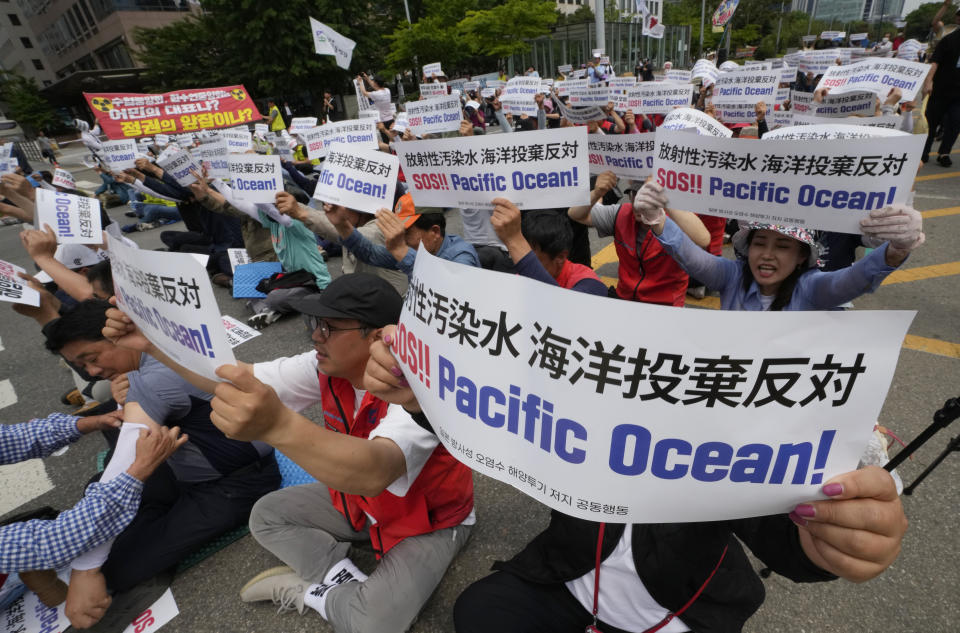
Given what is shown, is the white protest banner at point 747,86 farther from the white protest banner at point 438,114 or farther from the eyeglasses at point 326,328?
the eyeglasses at point 326,328

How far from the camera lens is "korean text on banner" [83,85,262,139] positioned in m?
7.03

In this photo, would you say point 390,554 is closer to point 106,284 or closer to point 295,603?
point 295,603

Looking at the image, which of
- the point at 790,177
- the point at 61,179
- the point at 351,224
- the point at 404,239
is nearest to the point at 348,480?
the point at 404,239

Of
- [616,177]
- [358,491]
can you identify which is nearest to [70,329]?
[358,491]

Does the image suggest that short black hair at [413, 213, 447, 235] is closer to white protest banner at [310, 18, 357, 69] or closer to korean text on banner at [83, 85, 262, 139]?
white protest banner at [310, 18, 357, 69]

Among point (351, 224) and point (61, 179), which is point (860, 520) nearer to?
point (351, 224)

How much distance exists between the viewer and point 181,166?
493 cm

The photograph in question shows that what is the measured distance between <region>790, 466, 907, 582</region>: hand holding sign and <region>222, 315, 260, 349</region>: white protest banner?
4900 mm

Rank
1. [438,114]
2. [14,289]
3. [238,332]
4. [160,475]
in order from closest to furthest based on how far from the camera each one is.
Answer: [160,475] < [14,289] < [238,332] < [438,114]

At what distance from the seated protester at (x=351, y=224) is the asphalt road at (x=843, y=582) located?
2.00 m

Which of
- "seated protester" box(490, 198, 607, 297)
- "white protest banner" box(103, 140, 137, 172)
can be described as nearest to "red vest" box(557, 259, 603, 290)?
"seated protester" box(490, 198, 607, 297)

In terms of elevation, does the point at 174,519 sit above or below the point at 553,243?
below

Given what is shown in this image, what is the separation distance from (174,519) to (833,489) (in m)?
2.71

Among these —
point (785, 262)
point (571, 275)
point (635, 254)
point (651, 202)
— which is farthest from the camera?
point (635, 254)
